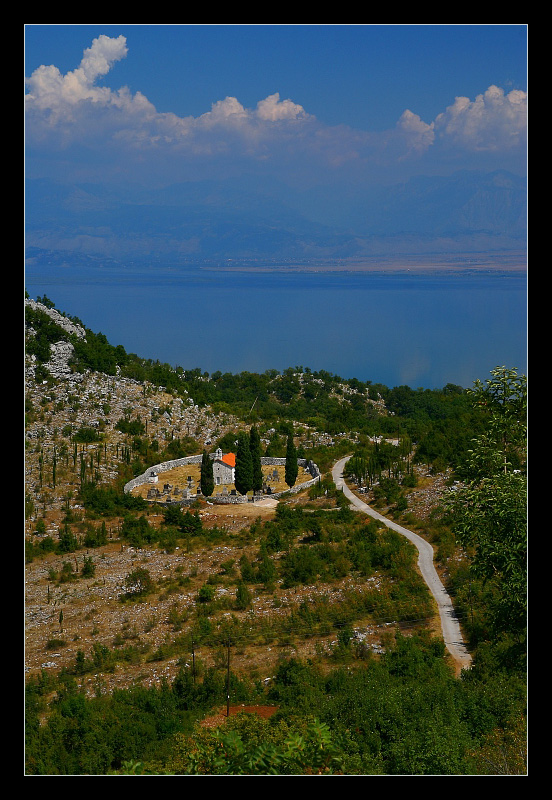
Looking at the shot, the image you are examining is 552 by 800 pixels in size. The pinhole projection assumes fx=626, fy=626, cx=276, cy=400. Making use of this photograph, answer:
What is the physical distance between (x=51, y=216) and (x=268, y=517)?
370 ft

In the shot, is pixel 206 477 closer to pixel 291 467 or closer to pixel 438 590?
pixel 291 467

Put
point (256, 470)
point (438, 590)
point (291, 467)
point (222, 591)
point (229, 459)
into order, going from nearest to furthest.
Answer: point (438, 590) < point (222, 591) < point (256, 470) < point (291, 467) < point (229, 459)

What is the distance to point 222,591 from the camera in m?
13.0

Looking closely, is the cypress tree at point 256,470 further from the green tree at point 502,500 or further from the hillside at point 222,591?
the green tree at point 502,500

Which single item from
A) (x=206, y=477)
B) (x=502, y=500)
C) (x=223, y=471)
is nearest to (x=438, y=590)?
(x=502, y=500)

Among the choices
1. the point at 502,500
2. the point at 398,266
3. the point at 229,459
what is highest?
the point at 398,266

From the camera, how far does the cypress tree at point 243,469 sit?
63.0ft

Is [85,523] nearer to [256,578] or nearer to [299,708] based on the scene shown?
[256,578]

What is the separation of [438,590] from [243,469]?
8.48m

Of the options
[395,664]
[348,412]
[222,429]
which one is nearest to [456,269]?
[348,412]

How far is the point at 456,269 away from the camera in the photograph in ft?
300

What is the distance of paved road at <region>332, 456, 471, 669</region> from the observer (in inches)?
391

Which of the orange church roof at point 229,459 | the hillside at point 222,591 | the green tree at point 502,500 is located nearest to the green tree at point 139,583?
the hillside at point 222,591

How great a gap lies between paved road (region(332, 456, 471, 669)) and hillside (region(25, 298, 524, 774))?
19 cm
